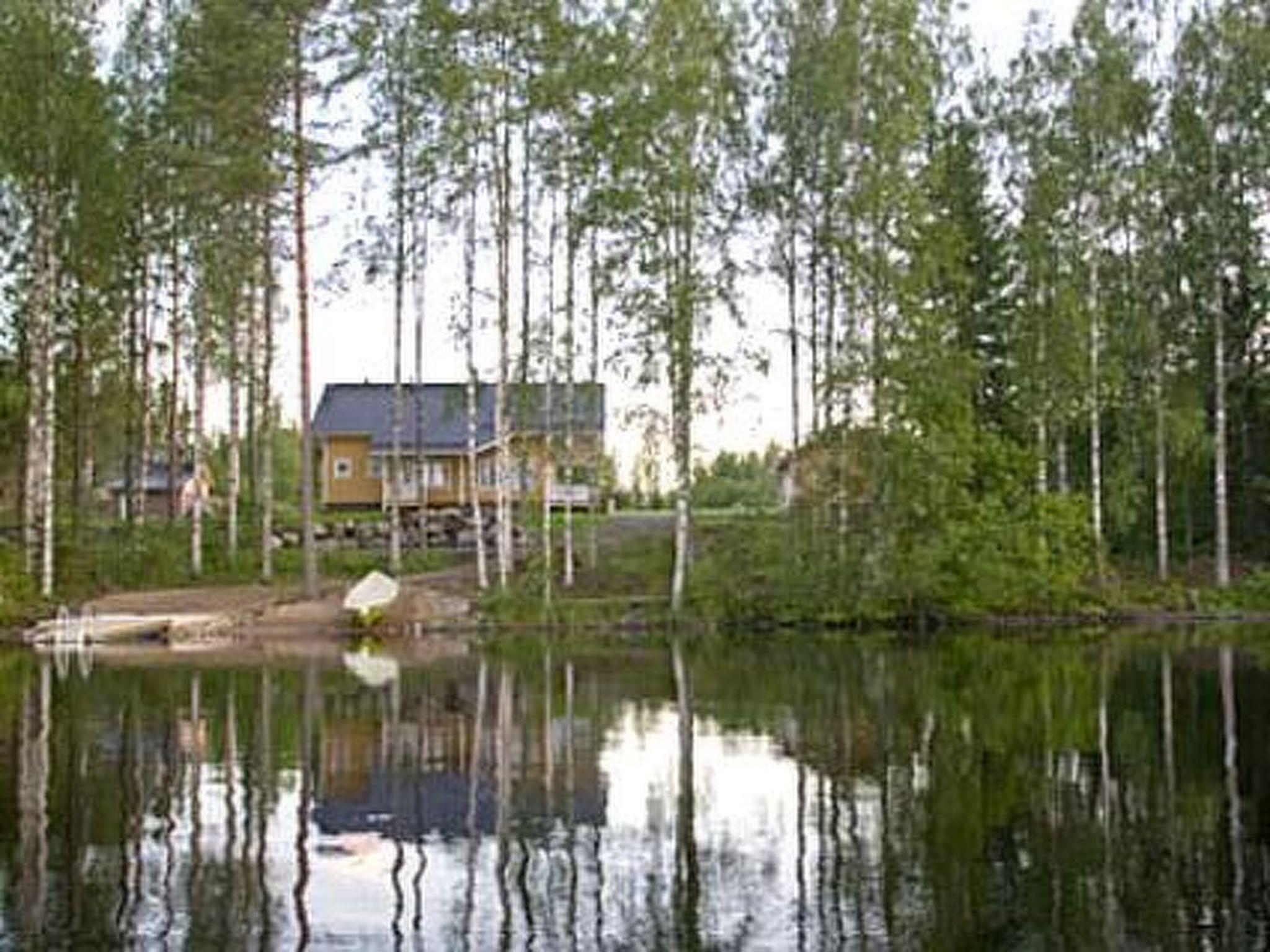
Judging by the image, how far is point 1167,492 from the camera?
46406 millimetres

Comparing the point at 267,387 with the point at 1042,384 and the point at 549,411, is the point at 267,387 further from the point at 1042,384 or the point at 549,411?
the point at 1042,384

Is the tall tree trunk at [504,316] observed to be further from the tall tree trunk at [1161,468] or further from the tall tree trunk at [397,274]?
the tall tree trunk at [1161,468]

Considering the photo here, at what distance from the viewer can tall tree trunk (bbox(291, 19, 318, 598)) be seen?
3488 cm

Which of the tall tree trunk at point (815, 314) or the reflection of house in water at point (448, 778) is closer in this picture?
the reflection of house in water at point (448, 778)

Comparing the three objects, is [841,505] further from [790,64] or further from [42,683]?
[42,683]

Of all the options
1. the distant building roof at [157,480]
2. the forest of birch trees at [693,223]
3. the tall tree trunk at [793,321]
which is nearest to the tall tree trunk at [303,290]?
the forest of birch trees at [693,223]

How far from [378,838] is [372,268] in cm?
2742

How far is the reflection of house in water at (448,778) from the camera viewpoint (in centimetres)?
1269

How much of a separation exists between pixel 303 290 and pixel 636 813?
24404 mm

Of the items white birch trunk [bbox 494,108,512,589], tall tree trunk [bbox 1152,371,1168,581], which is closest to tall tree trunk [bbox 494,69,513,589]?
white birch trunk [bbox 494,108,512,589]

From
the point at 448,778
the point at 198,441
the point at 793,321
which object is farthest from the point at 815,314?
the point at 448,778

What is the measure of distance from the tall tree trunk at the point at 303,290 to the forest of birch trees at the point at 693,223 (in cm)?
7

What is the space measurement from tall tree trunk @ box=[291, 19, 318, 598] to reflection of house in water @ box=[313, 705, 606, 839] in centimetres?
1618

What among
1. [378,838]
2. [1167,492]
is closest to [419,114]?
[1167,492]
